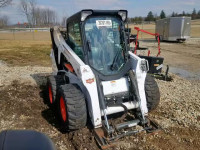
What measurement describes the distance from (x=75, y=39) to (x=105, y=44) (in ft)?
2.57

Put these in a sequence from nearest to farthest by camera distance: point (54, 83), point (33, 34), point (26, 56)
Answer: point (54, 83) < point (26, 56) < point (33, 34)

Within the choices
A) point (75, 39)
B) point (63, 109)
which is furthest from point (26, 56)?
point (63, 109)

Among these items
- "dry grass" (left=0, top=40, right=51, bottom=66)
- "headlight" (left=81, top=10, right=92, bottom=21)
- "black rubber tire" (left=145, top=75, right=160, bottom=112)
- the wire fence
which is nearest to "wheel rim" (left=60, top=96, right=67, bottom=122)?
"headlight" (left=81, top=10, right=92, bottom=21)

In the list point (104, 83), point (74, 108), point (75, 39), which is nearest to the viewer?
point (74, 108)

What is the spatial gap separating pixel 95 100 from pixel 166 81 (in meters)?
4.56

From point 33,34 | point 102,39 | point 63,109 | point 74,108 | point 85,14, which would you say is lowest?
point 63,109

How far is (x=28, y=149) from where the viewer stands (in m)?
1.69

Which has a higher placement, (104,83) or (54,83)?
(104,83)

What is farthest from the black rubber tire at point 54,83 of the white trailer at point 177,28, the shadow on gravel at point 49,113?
the white trailer at point 177,28

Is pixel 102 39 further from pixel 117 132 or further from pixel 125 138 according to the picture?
pixel 125 138

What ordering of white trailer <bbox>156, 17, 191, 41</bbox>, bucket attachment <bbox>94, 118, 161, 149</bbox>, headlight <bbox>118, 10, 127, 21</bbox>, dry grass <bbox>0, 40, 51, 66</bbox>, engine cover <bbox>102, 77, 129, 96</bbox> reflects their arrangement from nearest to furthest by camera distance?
1. bucket attachment <bbox>94, 118, 161, 149</bbox>
2. engine cover <bbox>102, 77, 129, 96</bbox>
3. headlight <bbox>118, 10, 127, 21</bbox>
4. dry grass <bbox>0, 40, 51, 66</bbox>
5. white trailer <bbox>156, 17, 191, 41</bbox>

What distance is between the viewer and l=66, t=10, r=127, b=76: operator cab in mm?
3797

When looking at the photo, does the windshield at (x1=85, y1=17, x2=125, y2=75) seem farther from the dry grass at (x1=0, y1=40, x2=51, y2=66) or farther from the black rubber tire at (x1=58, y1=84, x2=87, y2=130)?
the dry grass at (x1=0, y1=40, x2=51, y2=66)

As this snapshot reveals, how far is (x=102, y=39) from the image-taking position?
3.97m
